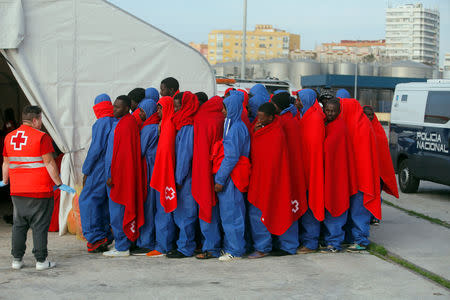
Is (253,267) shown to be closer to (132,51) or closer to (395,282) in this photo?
(395,282)

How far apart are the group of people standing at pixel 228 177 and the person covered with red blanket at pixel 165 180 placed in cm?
1

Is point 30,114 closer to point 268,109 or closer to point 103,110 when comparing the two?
point 103,110

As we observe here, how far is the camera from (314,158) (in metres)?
6.79

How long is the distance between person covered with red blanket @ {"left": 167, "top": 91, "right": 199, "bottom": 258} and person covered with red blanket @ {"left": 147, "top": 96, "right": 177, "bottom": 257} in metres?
0.07

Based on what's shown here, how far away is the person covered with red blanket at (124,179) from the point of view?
21.7 ft

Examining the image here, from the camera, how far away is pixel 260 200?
644 centimetres

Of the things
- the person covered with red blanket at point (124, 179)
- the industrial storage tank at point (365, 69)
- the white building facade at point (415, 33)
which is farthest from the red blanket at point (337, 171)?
the white building facade at point (415, 33)

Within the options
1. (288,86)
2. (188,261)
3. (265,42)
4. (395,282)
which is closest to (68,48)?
(188,261)

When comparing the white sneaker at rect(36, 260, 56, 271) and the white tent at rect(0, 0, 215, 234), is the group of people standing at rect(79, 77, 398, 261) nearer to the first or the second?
the white sneaker at rect(36, 260, 56, 271)

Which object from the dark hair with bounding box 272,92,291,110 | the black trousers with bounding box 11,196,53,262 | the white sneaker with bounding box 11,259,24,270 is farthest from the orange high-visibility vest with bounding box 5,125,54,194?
the dark hair with bounding box 272,92,291,110

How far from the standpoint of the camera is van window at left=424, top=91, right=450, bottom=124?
1080 cm

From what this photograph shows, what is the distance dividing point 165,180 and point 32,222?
1.42 meters

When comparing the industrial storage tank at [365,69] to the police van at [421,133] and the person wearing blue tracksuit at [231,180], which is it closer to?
the police van at [421,133]

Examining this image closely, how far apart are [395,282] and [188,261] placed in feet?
7.04
